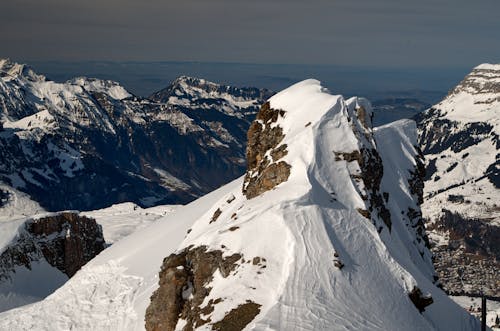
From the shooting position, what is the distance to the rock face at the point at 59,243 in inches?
4850

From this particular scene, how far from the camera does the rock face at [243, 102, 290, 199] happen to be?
176 ft

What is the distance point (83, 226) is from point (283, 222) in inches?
3924

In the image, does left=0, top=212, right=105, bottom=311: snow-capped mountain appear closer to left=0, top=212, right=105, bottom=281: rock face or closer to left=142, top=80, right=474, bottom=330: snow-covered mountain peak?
left=0, top=212, right=105, bottom=281: rock face

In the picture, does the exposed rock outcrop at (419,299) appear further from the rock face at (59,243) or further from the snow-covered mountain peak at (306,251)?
the rock face at (59,243)

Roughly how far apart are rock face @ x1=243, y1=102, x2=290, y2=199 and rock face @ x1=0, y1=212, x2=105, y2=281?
255ft

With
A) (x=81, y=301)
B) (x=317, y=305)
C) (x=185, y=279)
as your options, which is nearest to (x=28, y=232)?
(x=81, y=301)

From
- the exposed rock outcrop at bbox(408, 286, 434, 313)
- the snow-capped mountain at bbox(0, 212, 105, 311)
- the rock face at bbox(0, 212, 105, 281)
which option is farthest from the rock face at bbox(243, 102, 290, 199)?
the rock face at bbox(0, 212, 105, 281)

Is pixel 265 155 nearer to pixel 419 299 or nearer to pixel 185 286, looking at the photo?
pixel 185 286

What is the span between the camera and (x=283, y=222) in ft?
144

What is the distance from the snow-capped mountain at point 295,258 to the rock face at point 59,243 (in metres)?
57.5

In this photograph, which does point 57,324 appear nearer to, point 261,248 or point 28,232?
point 261,248

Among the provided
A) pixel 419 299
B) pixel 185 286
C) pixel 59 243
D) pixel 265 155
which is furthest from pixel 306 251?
pixel 59 243

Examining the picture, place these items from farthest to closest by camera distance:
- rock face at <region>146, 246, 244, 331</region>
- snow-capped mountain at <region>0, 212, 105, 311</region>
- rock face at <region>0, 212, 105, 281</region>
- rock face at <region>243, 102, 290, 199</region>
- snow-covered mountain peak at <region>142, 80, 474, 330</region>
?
rock face at <region>0, 212, 105, 281</region>, snow-capped mountain at <region>0, 212, 105, 311</region>, rock face at <region>243, 102, 290, 199</region>, rock face at <region>146, 246, 244, 331</region>, snow-covered mountain peak at <region>142, 80, 474, 330</region>

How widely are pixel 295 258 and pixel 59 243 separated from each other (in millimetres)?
100545
